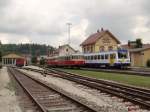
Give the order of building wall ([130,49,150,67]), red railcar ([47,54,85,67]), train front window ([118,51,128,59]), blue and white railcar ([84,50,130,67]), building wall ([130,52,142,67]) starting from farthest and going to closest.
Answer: building wall ([130,52,142,67]), building wall ([130,49,150,67]), red railcar ([47,54,85,67]), train front window ([118,51,128,59]), blue and white railcar ([84,50,130,67])

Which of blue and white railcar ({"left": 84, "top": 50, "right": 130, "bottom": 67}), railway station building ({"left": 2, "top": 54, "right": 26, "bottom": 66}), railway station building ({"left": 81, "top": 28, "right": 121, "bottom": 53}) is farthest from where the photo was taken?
railway station building ({"left": 2, "top": 54, "right": 26, "bottom": 66})

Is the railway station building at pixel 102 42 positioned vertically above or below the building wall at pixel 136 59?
above

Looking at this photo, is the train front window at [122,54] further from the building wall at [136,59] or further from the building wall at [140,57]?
the building wall at [136,59]

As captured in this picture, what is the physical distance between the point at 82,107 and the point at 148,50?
184ft

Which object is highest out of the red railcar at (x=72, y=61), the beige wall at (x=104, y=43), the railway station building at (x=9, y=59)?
the beige wall at (x=104, y=43)

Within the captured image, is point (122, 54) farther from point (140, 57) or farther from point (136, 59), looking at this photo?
point (136, 59)

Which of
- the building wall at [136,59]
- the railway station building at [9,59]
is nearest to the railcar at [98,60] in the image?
the building wall at [136,59]

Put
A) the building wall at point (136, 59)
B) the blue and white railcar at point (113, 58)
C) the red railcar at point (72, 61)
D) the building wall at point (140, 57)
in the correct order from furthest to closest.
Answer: the building wall at point (136, 59) < the building wall at point (140, 57) < the red railcar at point (72, 61) < the blue and white railcar at point (113, 58)

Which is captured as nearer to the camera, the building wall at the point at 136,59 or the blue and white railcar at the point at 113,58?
the blue and white railcar at the point at 113,58

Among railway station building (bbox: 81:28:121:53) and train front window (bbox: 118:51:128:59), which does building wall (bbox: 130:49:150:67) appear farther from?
railway station building (bbox: 81:28:121:53)

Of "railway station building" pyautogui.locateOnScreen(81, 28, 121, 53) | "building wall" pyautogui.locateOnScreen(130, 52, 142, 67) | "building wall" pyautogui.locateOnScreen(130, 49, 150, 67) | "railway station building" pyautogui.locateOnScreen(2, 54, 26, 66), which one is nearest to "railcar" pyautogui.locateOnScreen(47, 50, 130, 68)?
"building wall" pyautogui.locateOnScreen(130, 49, 150, 67)

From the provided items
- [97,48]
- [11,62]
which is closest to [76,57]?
[97,48]

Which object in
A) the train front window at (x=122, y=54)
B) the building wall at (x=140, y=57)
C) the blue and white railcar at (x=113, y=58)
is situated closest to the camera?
the blue and white railcar at (x=113, y=58)

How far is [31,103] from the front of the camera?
1555cm
